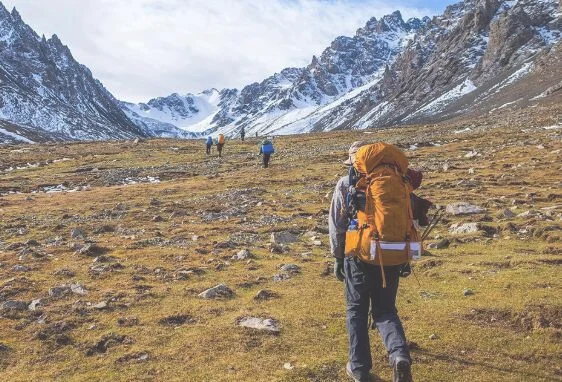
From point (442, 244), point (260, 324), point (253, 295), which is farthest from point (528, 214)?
point (260, 324)

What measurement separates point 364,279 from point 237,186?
27.5 meters

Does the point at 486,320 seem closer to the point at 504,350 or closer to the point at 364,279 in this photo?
the point at 504,350

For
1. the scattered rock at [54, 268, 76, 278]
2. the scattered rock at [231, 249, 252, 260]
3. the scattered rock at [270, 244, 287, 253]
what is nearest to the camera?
the scattered rock at [54, 268, 76, 278]

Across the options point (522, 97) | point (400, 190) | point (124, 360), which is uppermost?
point (522, 97)

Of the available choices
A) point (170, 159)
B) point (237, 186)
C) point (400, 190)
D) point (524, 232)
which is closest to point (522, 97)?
point (170, 159)

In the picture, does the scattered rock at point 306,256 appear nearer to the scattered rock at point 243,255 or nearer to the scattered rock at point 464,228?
the scattered rock at point 243,255

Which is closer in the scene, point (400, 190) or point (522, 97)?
point (400, 190)

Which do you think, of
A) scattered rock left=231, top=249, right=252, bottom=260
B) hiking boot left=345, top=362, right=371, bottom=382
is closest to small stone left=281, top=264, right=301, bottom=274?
scattered rock left=231, top=249, right=252, bottom=260

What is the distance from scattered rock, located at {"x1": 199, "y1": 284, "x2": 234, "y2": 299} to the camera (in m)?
12.5

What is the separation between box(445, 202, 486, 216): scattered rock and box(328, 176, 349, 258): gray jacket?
13743 mm

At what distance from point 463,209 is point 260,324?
1304 cm

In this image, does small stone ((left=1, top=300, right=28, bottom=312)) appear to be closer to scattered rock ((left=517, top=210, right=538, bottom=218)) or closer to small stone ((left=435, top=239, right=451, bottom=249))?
small stone ((left=435, top=239, right=451, bottom=249))

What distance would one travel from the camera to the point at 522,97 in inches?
6142

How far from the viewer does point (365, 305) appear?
27.2 feet
